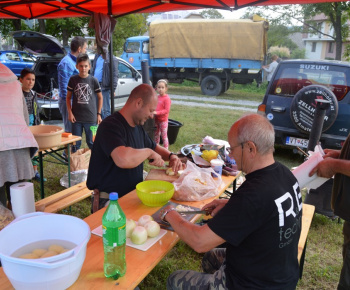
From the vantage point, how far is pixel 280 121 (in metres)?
5.39

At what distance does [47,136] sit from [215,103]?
9257mm

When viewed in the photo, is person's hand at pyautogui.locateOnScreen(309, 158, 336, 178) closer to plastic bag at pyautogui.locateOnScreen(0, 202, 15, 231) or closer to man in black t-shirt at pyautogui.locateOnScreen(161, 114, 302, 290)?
man in black t-shirt at pyautogui.locateOnScreen(161, 114, 302, 290)

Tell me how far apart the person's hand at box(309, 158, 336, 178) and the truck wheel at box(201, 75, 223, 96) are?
12.1 meters

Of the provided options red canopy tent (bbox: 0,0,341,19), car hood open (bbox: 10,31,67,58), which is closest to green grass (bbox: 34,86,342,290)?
red canopy tent (bbox: 0,0,341,19)

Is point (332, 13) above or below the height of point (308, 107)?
above

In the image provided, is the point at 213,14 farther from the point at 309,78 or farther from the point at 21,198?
the point at 21,198

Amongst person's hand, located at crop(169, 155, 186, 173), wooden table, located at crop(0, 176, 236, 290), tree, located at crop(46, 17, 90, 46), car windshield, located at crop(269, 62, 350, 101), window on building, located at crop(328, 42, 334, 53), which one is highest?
window on building, located at crop(328, 42, 334, 53)

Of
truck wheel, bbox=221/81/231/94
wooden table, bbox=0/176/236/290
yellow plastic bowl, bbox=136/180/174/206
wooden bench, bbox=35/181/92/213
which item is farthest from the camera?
truck wheel, bbox=221/81/231/94

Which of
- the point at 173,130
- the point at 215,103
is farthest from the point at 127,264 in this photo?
the point at 215,103

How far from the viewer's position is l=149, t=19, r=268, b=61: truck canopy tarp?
13062 mm

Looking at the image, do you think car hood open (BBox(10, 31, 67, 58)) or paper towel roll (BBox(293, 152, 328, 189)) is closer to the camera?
paper towel roll (BBox(293, 152, 328, 189))

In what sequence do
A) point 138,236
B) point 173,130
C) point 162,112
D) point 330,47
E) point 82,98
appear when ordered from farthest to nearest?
point 330,47 < point 173,130 < point 162,112 < point 82,98 < point 138,236

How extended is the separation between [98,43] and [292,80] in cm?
332

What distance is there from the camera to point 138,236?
1.59m
